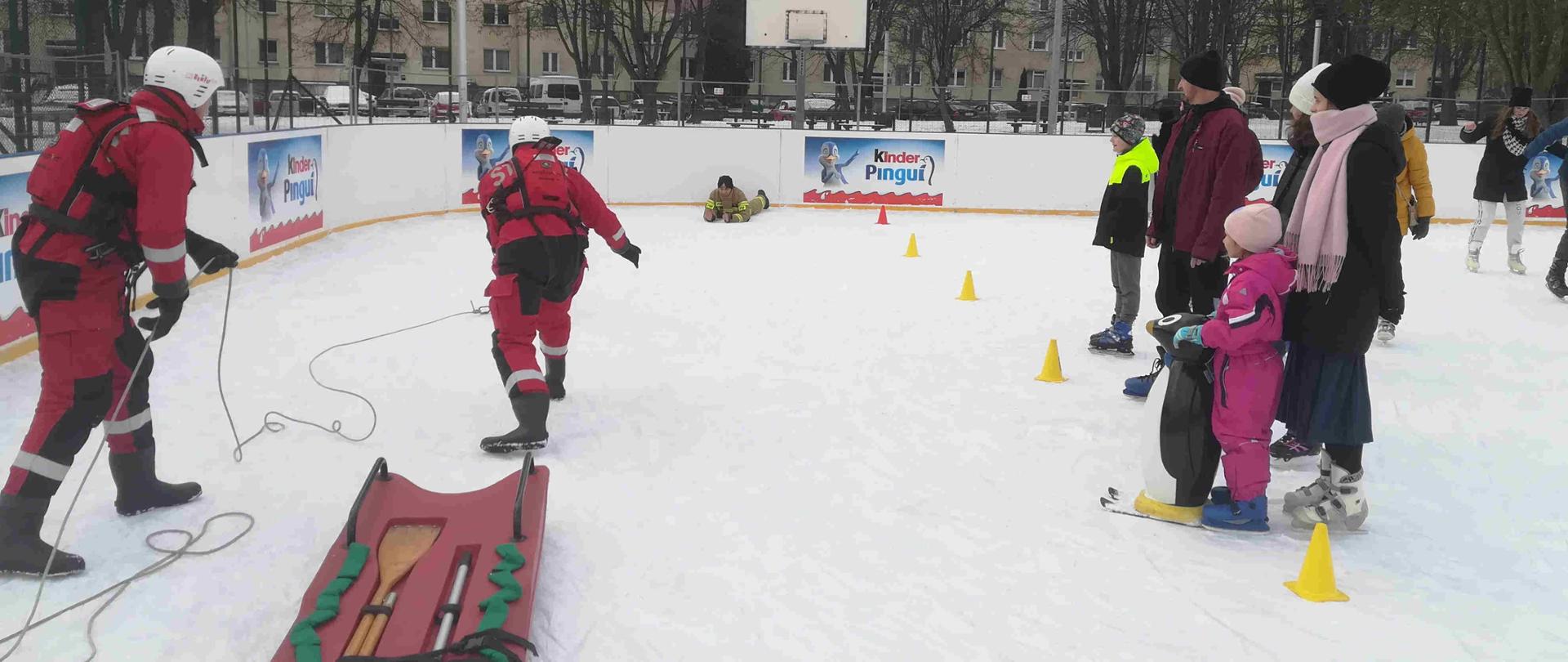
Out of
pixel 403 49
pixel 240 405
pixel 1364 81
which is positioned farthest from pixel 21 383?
pixel 403 49

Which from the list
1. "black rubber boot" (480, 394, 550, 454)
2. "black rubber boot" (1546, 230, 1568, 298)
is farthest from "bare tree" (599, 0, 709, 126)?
"black rubber boot" (480, 394, 550, 454)

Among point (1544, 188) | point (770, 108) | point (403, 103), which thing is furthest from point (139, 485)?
point (1544, 188)

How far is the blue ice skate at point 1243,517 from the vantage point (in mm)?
4285

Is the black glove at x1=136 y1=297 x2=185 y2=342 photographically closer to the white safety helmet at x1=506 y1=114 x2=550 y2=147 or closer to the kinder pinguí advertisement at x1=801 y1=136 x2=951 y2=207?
the white safety helmet at x1=506 y1=114 x2=550 y2=147

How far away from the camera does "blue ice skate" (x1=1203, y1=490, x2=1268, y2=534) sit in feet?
14.1

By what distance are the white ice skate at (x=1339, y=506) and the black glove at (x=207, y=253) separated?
3825mm

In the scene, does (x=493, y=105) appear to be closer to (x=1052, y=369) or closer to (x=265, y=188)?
(x=265, y=188)

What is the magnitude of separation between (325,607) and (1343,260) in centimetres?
337

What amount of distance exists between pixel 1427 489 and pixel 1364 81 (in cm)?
181

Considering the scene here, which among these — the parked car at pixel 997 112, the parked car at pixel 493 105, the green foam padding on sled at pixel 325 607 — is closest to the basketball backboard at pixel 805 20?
the parked car at pixel 997 112

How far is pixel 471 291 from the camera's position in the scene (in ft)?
31.0

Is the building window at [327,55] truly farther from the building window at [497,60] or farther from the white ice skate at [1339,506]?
the white ice skate at [1339,506]

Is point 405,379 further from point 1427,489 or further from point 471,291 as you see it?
point 1427,489

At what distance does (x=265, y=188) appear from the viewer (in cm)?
1066
